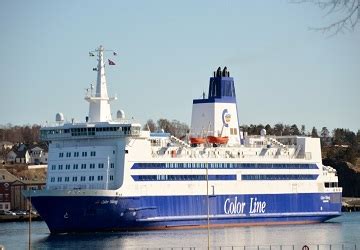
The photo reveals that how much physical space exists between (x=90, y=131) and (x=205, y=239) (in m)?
10.3

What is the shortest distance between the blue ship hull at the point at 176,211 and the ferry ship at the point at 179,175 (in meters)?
0.05

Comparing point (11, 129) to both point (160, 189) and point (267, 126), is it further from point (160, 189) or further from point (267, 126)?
point (160, 189)

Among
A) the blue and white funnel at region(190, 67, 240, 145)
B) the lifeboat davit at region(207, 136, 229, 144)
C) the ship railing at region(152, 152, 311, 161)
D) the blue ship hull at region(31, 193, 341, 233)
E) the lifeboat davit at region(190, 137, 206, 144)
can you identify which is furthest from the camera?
the blue and white funnel at region(190, 67, 240, 145)

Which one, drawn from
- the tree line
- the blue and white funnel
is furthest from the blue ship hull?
the tree line

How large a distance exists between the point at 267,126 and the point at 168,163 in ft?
256

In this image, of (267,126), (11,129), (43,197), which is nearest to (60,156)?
(43,197)

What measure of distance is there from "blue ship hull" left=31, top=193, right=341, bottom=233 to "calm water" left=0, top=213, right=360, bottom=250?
88 centimetres

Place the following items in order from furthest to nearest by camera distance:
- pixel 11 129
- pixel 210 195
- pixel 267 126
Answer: pixel 11 129 < pixel 267 126 < pixel 210 195

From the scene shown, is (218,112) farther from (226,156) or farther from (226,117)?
(226,156)

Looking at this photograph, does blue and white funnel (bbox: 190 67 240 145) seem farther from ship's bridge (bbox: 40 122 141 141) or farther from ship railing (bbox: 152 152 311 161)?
ship's bridge (bbox: 40 122 141 141)

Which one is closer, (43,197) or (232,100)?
(43,197)

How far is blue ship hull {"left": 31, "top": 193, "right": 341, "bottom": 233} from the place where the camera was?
208 ft

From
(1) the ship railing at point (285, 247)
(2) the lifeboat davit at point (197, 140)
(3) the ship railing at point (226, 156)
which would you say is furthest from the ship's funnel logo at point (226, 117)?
(1) the ship railing at point (285, 247)

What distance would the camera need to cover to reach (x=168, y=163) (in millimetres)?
66500
